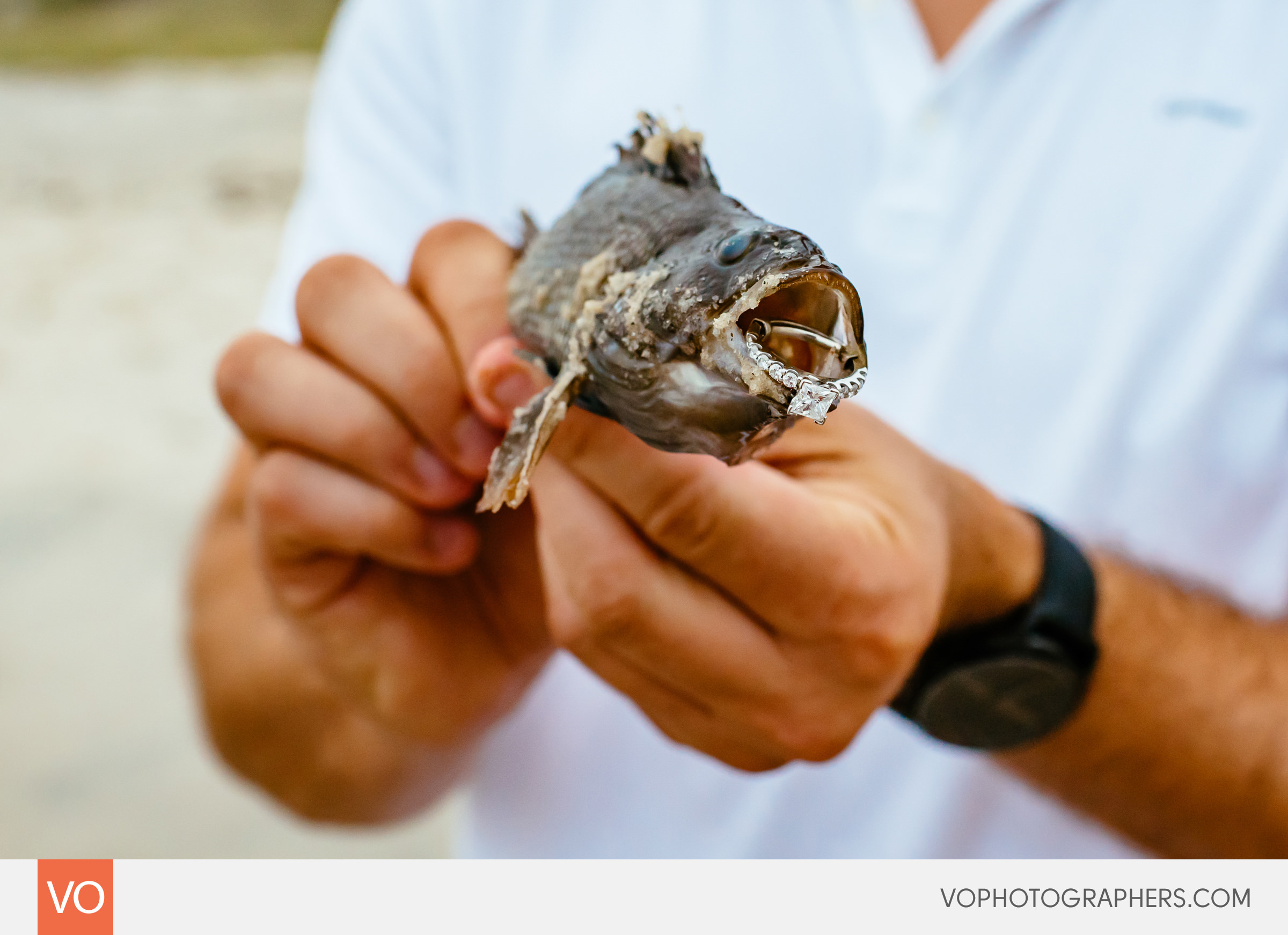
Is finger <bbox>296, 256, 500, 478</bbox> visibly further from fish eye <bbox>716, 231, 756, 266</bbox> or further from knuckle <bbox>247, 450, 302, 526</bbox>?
fish eye <bbox>716, 231, 756, 266</bbox>

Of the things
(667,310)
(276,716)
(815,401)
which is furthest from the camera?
(276,716)

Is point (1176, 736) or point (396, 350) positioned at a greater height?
point (396, 350)

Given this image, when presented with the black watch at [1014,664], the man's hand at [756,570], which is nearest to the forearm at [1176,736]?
the black watch at [1014,664]

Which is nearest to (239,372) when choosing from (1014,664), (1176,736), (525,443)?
(525,443)

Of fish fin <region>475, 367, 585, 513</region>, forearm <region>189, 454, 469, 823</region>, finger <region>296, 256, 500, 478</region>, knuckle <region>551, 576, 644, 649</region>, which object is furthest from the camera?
forearm <region>189, 454, 469, 823</region>

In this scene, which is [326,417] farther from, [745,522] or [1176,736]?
[1176,736]

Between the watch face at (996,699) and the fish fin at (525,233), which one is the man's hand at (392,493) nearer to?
the fish fin at (525,233)

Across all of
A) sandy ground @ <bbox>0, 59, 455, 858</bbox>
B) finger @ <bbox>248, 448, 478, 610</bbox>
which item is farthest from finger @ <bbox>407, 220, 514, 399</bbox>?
sandy ground @ <bbox>0, 59, 455, 858</bbox>

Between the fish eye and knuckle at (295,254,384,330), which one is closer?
the fish eye
